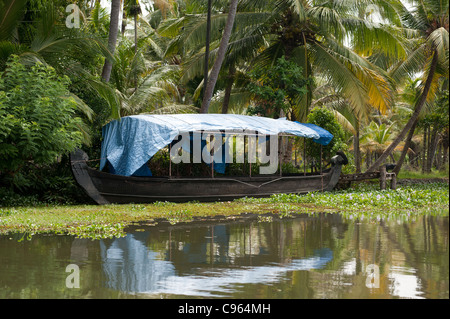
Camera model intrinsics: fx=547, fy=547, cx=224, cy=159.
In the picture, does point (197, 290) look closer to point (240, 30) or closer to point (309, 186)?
point (309, 186)

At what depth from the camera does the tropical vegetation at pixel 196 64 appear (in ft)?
43.7

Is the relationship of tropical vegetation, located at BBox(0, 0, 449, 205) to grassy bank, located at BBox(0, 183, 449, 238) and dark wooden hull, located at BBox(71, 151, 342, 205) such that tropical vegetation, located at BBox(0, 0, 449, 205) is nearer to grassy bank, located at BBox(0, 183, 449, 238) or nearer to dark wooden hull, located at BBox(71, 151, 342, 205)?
dark wooden hull, located at BBox(71, 151, 342, 205)

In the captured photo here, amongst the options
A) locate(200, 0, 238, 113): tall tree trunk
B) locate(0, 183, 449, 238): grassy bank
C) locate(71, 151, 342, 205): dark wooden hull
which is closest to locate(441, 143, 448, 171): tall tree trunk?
locate(0, 183, 449, 238): grassy bank

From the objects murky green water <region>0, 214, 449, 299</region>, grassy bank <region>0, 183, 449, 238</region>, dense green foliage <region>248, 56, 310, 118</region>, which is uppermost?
dense green foliage <region>248, 56, 310, 118</region>

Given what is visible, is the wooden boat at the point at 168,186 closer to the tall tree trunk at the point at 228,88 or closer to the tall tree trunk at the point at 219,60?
the tall tree trunk at the point at 219,60

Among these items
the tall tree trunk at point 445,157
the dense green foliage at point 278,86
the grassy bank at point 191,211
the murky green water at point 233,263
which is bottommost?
the murky green water at point 233,263

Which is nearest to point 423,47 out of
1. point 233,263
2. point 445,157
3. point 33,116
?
point 33,116

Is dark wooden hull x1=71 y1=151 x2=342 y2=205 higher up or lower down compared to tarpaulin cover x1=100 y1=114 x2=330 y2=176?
lower down

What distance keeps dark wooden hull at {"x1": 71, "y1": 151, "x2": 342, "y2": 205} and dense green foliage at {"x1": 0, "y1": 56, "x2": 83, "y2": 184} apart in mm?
1011

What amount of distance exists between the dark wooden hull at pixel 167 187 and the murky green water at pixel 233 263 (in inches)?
165

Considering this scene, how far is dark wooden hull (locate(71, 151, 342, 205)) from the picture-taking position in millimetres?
14188

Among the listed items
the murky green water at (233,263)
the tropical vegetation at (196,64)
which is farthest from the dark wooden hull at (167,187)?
the murky green water at (233,263)

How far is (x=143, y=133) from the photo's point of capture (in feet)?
48.9

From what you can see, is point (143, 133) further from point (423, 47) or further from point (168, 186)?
point (423, 47)
